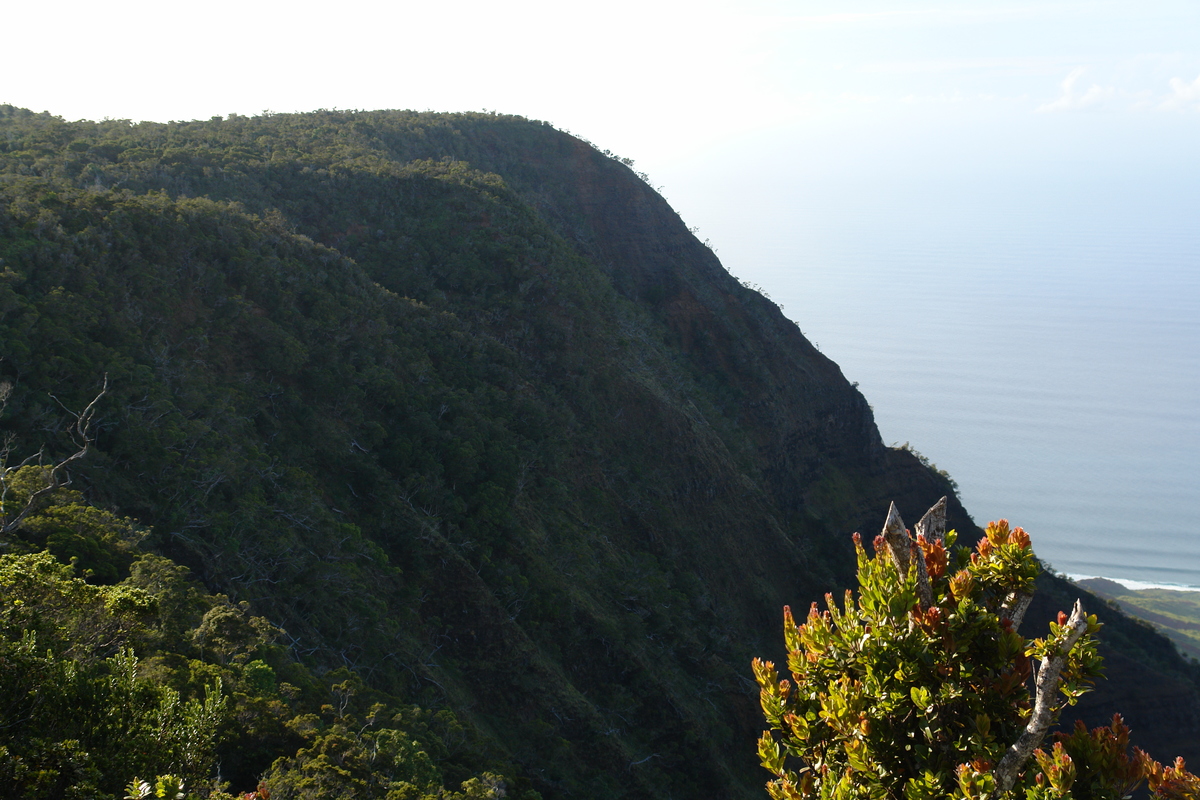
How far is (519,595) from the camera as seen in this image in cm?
1853

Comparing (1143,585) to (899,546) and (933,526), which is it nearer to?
(933,526)

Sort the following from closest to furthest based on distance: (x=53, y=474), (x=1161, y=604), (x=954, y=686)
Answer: (x=954, y=686) → (x=53, y=474) → (x=1161, y=604)

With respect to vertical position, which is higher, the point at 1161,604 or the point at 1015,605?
the point at 1015,605

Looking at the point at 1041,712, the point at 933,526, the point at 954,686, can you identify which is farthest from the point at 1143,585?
the point at 1041,712

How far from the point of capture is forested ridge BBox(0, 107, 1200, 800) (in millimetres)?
9594

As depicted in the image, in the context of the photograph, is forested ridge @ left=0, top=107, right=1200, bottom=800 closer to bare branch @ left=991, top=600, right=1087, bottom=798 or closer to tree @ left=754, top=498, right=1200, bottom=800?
tree @ left=754, top=498, right=1200, bottom=800

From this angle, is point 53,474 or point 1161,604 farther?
point 1161,604

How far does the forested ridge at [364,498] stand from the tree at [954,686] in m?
5.82

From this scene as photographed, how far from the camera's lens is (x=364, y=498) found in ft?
59.9

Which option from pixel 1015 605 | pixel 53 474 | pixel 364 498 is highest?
pixel 1015 605

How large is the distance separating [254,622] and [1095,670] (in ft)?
36.8

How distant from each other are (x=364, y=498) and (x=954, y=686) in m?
15.5

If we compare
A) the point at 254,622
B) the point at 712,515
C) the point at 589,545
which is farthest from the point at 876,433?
the point at 254,622

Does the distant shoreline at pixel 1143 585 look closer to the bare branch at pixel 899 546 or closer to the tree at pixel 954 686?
the tree at pixel 954 686
